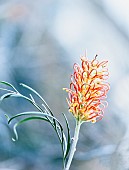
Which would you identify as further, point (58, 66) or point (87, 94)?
point (58, 66)

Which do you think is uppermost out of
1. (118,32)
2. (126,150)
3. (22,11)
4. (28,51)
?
(22,11)

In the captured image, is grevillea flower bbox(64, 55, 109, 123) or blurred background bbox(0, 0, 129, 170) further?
blurred background bbox(0, 0, 129, 170)

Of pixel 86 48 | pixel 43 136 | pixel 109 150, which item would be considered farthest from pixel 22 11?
pixel 109 150

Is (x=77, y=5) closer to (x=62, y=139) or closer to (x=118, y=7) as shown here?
(x=118, y=7)

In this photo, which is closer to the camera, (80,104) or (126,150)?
(80,104)

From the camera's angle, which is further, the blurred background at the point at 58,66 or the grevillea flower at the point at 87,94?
the blurred background at the point at 58,66

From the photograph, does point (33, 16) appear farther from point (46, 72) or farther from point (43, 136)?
point (43, 136)

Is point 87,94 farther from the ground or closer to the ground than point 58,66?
closer to the ground

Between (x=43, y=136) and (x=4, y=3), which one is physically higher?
(x=4, y=3)
